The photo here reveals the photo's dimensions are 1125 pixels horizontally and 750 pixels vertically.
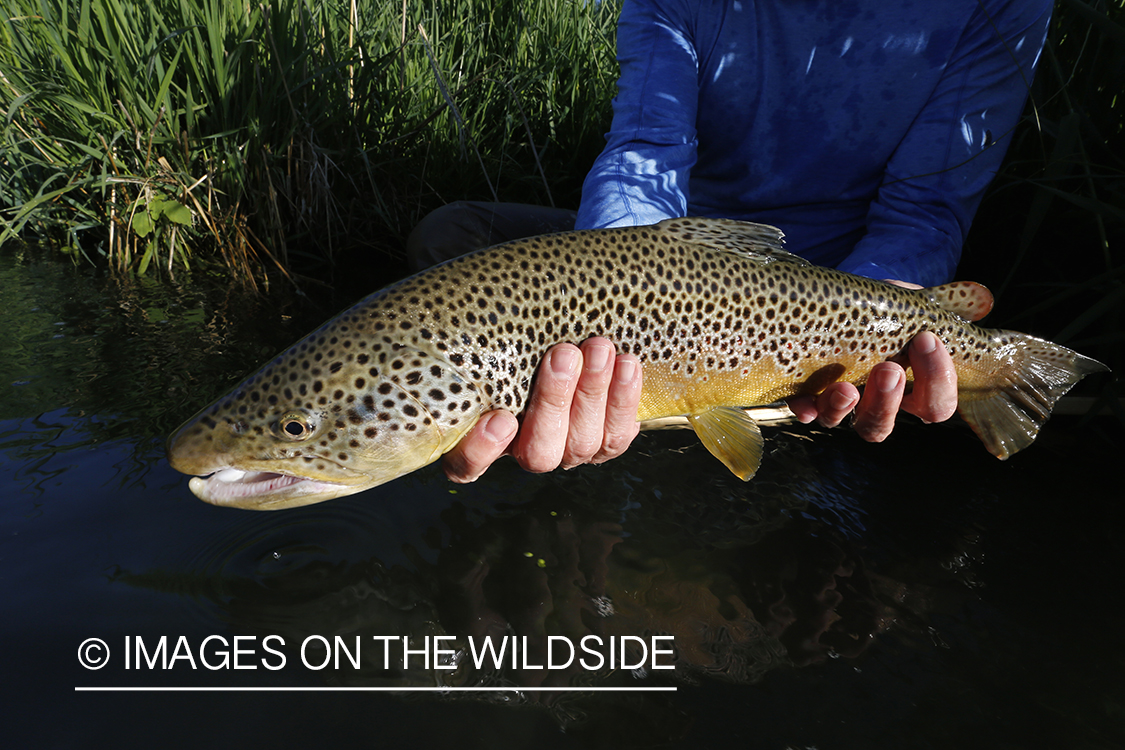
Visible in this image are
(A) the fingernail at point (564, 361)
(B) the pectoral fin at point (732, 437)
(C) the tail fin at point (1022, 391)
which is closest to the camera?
(A) the fingernail at point (564, 361)

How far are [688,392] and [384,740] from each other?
4.55 ft

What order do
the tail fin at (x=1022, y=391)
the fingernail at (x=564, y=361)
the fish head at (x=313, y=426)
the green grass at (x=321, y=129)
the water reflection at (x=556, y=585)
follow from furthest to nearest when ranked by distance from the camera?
the green grass at (x=321, y=129)
the tail fin at (x=1022, y=391)
the water reflection at (x=556, y=585)
the fingernail at (x=564, y=361)
the fish head at (x=313, y=426)

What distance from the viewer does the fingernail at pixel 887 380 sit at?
2385 millimetres

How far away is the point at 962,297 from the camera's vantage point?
2.50 meters

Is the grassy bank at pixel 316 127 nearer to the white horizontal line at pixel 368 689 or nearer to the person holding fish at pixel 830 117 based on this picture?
the person holding fish at pixel 830 117

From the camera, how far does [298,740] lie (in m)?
1.90

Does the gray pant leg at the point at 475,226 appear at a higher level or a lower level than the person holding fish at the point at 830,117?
lower

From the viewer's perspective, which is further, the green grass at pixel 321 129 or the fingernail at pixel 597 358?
the green grass at pixel 321 129

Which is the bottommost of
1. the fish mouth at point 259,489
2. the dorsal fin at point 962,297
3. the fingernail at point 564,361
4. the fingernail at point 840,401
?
the fish mouth at point 259,489

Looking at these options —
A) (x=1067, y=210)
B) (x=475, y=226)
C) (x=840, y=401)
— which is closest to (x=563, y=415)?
(x=840, y=401)

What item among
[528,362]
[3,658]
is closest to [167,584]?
[3,658]

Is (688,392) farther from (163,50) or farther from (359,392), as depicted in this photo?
(163,50)

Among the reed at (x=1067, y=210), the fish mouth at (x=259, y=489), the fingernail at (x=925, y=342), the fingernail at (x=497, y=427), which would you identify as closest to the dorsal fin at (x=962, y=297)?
the fingernail at (x=925, y=342)

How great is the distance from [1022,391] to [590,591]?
174cm
